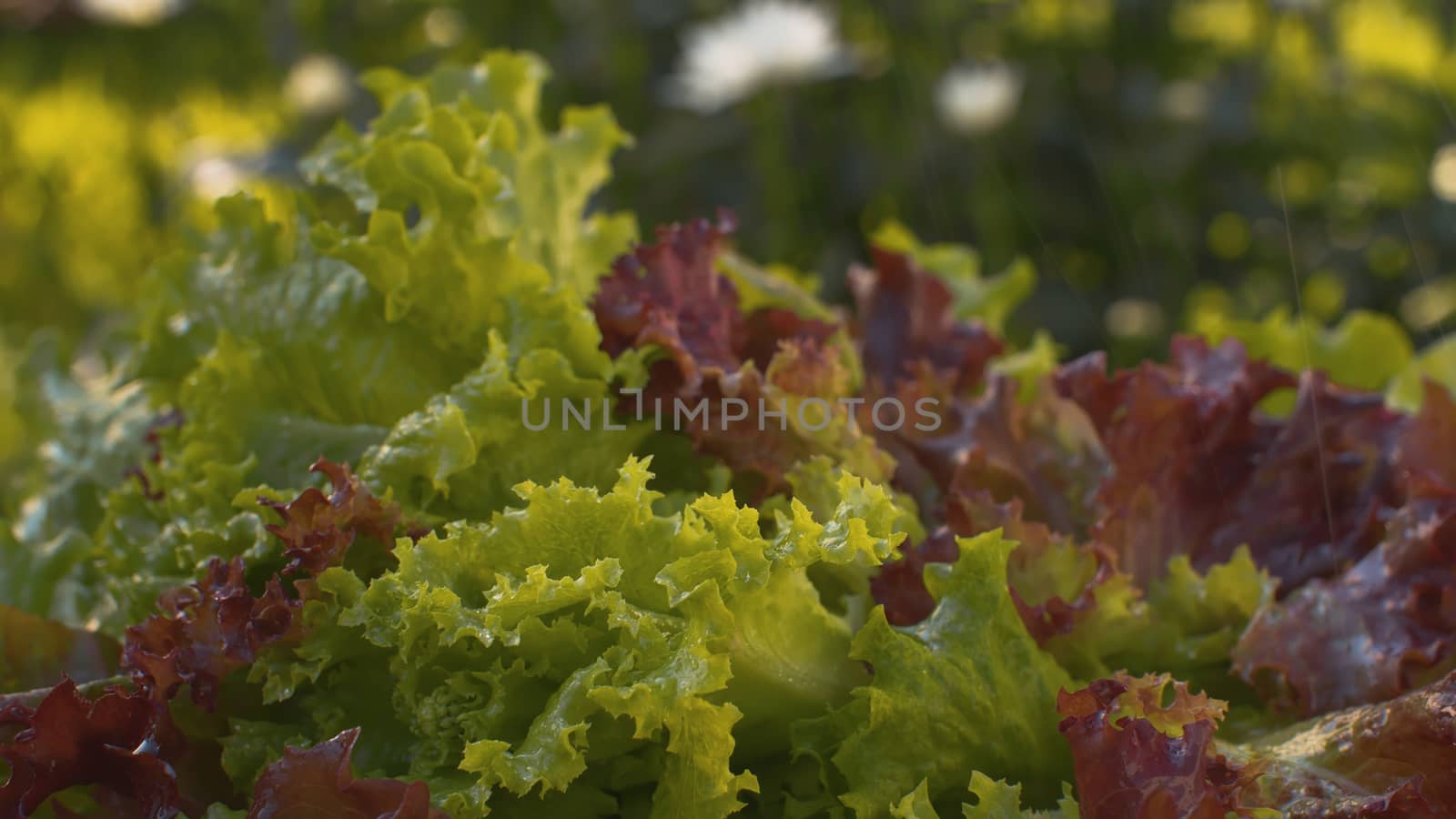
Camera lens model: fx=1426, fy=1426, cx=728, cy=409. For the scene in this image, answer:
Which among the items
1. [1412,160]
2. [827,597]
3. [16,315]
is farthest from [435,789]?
[16,315]

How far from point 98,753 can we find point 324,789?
184mm

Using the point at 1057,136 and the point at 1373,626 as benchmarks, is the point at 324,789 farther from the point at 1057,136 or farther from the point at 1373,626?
the point at 1057,136

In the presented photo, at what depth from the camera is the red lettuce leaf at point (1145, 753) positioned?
85cm

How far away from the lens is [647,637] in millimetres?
867

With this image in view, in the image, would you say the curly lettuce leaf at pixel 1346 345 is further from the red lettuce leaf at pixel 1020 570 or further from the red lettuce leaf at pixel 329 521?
the red lettuce leaf at pixel 329 521

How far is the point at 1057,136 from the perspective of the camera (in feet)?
10.4

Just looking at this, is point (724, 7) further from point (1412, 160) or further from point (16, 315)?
point (16, 315)

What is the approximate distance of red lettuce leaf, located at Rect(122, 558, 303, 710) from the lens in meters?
0.92

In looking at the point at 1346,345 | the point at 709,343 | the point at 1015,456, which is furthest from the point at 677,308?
the point at 1346,345

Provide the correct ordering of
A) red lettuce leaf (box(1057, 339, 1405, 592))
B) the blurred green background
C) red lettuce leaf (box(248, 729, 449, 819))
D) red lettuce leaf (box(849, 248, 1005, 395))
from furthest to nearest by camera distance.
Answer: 1. the blurred green background
2. red lettuce leaf (box(849, 248, 1005, 395))
3. red lettuce leaf (box(1057, 339, 1405, 592))
4. red lettuce leaf (box(248, 729, 449, 819))

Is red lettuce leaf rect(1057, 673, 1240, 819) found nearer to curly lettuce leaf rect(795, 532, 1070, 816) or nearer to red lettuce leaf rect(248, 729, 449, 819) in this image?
curly lettuce leaf rect(795, 532, 1070, 816)

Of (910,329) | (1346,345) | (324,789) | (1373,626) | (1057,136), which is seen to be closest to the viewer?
(324,789)

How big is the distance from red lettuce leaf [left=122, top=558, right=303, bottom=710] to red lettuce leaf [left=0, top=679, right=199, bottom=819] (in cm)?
2

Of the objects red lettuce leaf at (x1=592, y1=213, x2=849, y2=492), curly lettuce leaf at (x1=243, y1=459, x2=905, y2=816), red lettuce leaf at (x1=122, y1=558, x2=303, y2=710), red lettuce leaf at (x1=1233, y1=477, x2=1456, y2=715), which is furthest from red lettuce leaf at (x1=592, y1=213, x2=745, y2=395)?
red lettuce leaf at (x1=1233, y1=477, x2=1456, y2=715)
